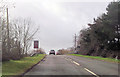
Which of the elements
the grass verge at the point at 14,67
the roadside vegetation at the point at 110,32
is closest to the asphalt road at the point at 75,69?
the grass verge at the point at 14,67

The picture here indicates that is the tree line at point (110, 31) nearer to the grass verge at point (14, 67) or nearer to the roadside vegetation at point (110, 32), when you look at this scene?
the roadside vegetation at point (110, 32)

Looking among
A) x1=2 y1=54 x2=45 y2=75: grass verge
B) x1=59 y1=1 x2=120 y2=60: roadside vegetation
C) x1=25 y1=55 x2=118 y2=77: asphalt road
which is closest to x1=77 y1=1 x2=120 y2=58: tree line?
x1=59 y1=1 x2=120 y2=60: roadside vegetation

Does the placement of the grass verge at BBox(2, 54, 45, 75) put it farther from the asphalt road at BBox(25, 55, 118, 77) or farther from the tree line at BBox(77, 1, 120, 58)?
the tree line at BBox(77, 1, 120, 58)

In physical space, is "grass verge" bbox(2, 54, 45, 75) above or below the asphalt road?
above

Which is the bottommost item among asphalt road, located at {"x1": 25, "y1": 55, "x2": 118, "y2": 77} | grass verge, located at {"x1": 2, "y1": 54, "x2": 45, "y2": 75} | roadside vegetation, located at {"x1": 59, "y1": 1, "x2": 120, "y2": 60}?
asphalt road, located at {"x1": 25, "y1": 55, "x2": 118, "y2": 77}

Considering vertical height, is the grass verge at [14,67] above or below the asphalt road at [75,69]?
above

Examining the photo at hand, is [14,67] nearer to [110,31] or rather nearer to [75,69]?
[75,69]

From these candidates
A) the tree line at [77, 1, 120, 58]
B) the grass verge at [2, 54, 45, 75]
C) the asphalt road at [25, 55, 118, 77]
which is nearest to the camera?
→ the grass verge at [2, 54, 45, 75]

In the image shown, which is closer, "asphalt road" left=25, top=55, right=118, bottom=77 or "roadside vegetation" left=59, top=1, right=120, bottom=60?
"asphalt road" left=25, top=55, right=118, bottom=77

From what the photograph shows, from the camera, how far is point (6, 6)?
20.1 metres

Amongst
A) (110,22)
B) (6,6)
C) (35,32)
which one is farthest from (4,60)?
(35,32)

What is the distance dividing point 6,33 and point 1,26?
292 centimetres

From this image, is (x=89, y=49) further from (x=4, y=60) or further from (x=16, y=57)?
(x=4, y=60)

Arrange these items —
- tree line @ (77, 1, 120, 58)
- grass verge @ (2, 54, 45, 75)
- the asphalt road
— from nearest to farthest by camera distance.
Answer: grass verge @ (2, 54, 45, 75)
the asphalt road
tree line @ (77, 1, 120, 58)
